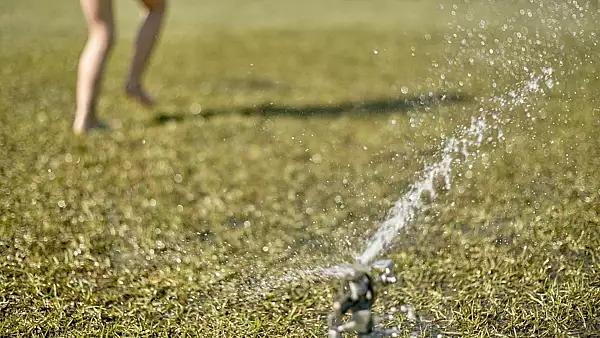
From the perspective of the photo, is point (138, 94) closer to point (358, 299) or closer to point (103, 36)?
point (103, 36)

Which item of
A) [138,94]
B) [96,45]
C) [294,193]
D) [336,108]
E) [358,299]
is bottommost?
[336,108]

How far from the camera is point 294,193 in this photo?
3289mm

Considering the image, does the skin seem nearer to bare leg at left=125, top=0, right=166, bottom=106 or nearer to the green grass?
bare leg at left=125, top=0, right=166, bottom=106

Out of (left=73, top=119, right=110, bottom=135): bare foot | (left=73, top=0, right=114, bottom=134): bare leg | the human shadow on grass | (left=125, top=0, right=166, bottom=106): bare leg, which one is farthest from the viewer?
the human shadow on grass

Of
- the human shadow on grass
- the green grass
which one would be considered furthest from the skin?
the human shadow on grass

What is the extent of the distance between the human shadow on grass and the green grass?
24 millimetres

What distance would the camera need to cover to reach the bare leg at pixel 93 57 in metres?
3.76

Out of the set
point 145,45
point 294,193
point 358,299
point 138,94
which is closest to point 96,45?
point 145,45

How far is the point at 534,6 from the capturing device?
4.22m

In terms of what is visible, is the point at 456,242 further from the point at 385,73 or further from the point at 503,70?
the point at 385,73

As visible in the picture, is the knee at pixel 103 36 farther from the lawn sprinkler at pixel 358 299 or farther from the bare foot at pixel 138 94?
the lawn sprinkler at pixel 358 299

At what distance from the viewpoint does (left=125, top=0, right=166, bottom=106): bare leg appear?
411 centimetres

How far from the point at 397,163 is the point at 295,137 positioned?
717 mm

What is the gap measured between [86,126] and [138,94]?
486 millimetres
